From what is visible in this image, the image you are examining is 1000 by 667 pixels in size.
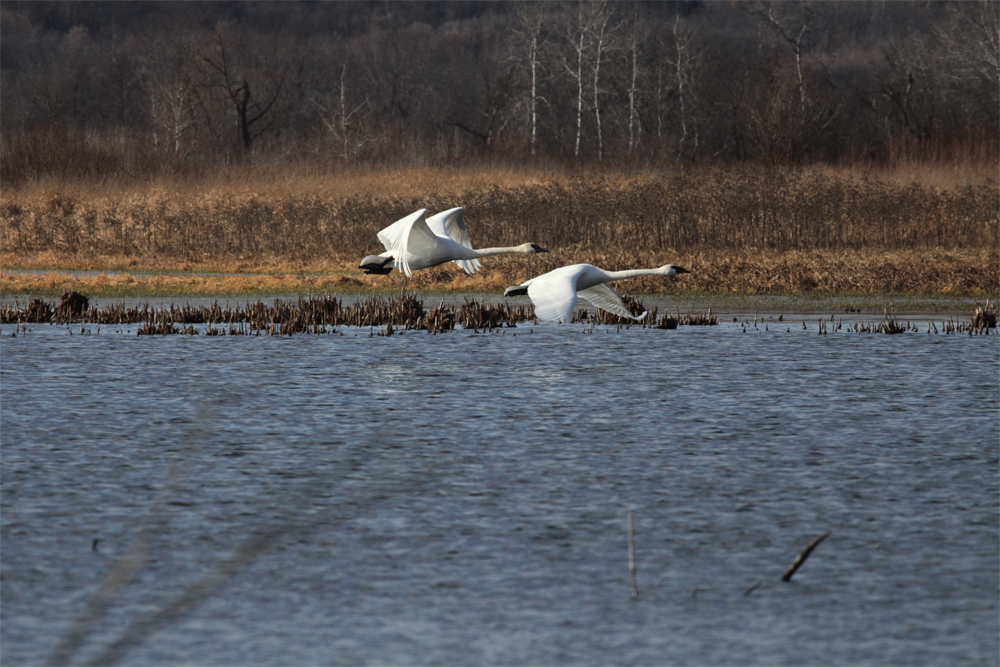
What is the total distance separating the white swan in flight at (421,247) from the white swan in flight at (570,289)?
40cm

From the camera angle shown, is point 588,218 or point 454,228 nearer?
point 454,228

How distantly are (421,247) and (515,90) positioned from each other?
52.6m

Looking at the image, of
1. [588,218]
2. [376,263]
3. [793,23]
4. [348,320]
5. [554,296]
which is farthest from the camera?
[793,23]

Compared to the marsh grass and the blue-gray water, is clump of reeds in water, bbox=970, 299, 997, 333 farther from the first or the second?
the marsh grass

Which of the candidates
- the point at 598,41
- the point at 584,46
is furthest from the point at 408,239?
the point at 598,41

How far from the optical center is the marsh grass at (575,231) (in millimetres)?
22594

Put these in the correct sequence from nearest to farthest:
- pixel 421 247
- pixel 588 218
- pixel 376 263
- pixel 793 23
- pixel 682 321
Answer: pixel 421 247 < pixel 376 263 < pixel 682 321 < pixel 588 218 < pixel 793 23

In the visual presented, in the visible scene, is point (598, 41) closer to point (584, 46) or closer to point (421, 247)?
point (584, 46)

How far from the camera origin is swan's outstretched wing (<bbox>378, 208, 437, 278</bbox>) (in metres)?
13.7

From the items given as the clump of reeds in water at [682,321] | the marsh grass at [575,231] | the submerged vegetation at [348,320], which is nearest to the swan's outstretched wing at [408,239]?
the submerged vegetation at [348,320]

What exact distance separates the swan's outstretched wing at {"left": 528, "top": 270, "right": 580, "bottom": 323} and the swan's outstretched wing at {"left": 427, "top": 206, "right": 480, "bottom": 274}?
5.37ft

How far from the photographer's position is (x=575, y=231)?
27016 millimetres

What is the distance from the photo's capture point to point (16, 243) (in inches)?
1145

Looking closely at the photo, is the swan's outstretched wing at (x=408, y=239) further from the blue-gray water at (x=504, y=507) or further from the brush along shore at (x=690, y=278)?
the brush along shore at (x=690, y=278)
